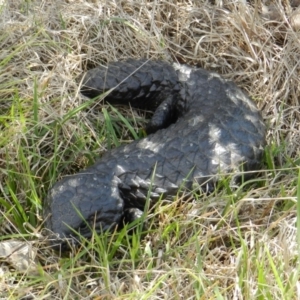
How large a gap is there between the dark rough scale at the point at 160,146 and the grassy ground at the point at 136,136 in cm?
12

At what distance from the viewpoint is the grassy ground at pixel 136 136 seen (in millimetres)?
3584

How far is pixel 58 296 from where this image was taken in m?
3.63

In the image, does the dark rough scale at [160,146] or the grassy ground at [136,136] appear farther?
the dark rough scale at [160,146]

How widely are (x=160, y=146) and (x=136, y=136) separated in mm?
340

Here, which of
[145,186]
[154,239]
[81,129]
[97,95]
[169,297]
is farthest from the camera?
[97,95]

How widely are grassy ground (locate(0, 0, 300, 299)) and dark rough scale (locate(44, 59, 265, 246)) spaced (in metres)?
0.12

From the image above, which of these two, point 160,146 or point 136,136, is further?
point 136,136

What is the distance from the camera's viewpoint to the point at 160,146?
14.6ft

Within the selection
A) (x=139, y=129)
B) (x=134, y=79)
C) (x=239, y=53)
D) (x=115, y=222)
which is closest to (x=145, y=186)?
(x=115, y=222)

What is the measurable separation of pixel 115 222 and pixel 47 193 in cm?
40

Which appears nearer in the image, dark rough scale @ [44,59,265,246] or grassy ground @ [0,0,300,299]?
grassy ground @ [0,0,300,299]

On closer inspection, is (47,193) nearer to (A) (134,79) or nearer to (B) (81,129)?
(B) (81,129)

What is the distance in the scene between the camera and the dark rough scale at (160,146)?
13.1 feet

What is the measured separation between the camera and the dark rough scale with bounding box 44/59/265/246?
4.00 m
